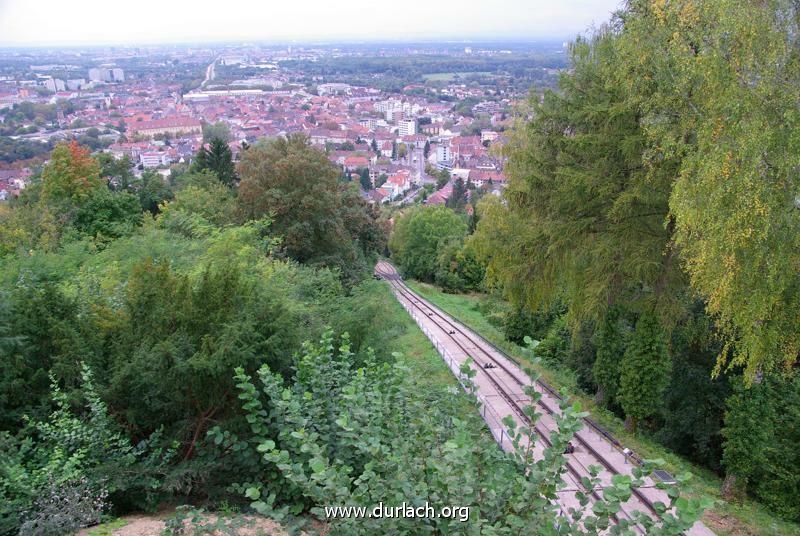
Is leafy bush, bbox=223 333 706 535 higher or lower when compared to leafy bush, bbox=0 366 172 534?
higher

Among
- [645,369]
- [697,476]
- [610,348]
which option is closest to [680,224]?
[645,369]

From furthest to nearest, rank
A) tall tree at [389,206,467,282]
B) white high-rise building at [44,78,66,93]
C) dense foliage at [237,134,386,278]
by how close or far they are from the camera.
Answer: white high-rise building at [44,78,66,93] → tall tree at [389,206,467,282] → dense foliage at [237,134,386,278]

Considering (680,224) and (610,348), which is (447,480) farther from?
(610,348)

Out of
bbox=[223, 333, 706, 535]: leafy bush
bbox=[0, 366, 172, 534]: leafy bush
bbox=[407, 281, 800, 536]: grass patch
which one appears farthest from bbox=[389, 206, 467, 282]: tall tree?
bbox=[223, 333, 706, 535]: leafy bush

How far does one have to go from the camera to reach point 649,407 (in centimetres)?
1105

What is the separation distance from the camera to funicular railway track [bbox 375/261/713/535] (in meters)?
8.78

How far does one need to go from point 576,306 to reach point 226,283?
7521 mm

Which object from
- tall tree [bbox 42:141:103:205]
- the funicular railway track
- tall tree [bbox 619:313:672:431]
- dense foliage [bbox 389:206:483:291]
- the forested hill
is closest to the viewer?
the forested hill

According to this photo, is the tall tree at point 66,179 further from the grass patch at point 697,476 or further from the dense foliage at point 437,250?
the dense foliage at point 437,250

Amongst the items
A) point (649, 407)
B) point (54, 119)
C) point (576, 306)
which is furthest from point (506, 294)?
point (54, 119)

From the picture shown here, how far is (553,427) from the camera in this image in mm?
10992

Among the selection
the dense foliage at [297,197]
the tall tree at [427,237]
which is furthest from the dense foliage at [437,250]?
the dense foliage at [297,197]

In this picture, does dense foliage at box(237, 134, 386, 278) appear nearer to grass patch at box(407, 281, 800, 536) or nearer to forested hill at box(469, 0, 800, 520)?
grass patch at box(407, 281, 800, 536)

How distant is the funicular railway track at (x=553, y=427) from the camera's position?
878cm
